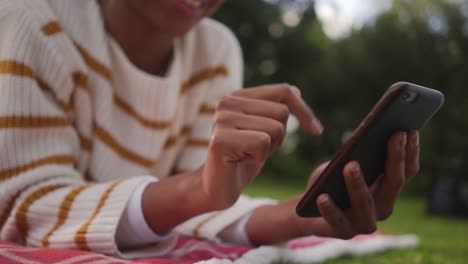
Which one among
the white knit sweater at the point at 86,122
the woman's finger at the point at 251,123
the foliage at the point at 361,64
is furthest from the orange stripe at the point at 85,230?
the foliage at the point at 361,64

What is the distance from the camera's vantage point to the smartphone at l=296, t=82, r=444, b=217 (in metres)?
0.95

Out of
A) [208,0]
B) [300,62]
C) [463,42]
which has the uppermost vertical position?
[208,0]

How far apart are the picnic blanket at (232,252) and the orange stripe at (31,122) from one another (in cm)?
24

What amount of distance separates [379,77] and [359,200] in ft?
24.3

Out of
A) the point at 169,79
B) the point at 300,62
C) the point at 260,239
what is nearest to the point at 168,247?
the point at 260,239

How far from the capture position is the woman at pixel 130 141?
1041 millimetres

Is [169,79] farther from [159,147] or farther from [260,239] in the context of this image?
[260,239]

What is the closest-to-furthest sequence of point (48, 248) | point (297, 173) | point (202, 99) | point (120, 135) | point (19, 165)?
point (48, 248) < point (19, 165) < point (120, 135) < point (202, 99) < point (297, 173)

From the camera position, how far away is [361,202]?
3.52ft

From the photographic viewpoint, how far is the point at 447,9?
17.6ft

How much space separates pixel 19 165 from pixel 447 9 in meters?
4.85

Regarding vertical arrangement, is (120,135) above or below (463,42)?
above

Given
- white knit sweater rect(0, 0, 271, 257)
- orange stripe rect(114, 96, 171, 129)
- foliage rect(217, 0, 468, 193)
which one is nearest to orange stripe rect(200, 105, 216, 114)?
white knit sweater rect(0, 0, 271, 257)

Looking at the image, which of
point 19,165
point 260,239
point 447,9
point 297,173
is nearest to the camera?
point 19,165
